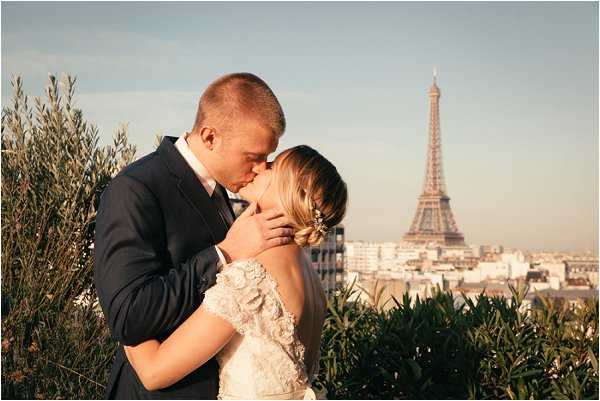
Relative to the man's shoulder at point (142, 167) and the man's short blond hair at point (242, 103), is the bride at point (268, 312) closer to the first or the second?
the man's short blond hair at point (242, 103)

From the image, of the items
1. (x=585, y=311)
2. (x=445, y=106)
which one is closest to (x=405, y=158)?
(x=445, y=106)

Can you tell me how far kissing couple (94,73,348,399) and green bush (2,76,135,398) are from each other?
2899mm

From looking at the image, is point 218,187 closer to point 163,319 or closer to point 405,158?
point 163,319

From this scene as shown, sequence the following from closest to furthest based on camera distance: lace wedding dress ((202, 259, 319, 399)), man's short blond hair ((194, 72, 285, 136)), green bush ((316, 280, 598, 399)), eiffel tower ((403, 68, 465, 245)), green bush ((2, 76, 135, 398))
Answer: lace wedding dress ((202, 259, 319, 399)) → man's short blond hair ((194, 72, 285, 136)) → green bush ((2, 76, 135, 398)) → green bush ((316, 280, 598, 399)) → eiffel tower ((403, 68, 465, 245))

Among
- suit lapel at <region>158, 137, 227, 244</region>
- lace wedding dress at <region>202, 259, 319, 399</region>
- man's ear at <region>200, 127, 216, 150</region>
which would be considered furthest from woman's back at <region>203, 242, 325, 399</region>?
man's ear at <region>200, 127, 216, 150</region>

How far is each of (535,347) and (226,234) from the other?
394 cm

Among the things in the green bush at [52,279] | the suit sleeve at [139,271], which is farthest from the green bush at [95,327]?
the suit sleeve at [139,271]

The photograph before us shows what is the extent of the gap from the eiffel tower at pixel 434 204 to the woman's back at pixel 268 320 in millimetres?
84788

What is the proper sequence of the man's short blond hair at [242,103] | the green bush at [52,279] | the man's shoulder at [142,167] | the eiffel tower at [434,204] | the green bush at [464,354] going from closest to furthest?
1. the man's shoulder at [142,167]
2. the man's short blond hair at [242,103]
3. the green bush at [52,279]
4. the green bush at [464,354]
5. the eiffel tower at [434,204]

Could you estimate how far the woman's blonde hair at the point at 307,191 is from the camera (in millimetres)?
2365

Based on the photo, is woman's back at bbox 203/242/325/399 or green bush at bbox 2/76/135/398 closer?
woman's back at bbox 203/242/325/399

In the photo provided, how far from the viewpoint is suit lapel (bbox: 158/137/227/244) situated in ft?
8.29

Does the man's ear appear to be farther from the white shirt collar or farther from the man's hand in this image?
the man's hand

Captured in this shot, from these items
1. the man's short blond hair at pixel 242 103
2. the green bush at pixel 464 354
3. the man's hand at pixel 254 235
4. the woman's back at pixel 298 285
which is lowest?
the green bush at pixel 464 354
